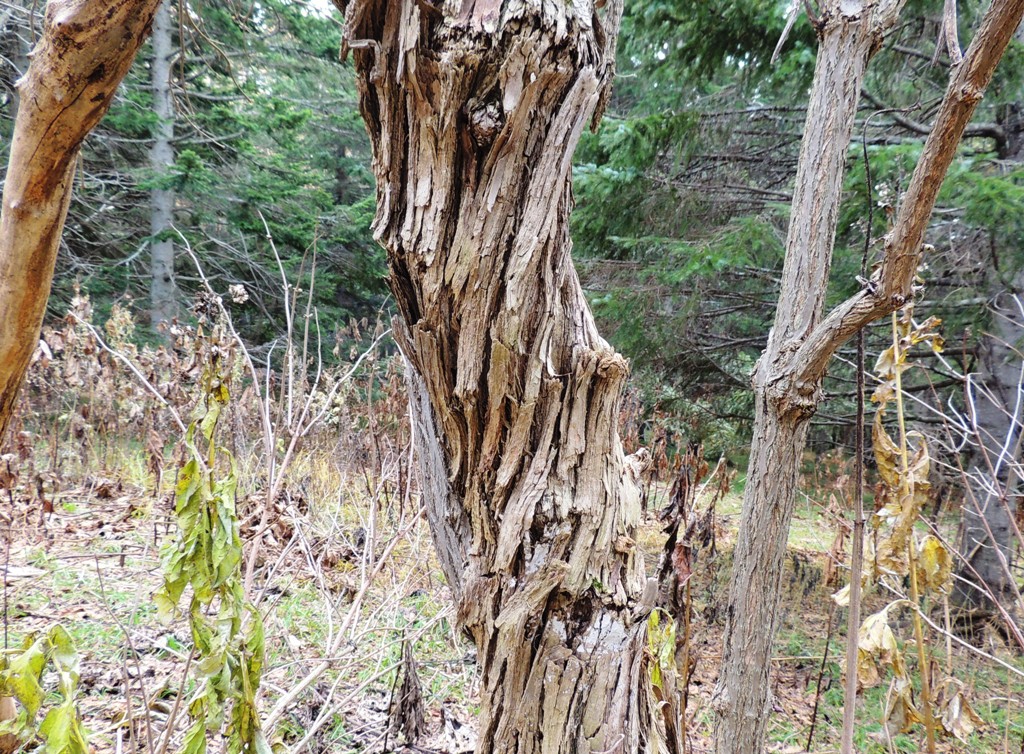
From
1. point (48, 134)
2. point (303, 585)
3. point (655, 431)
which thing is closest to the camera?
point (48, 134)

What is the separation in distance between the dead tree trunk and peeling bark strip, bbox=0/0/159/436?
1.57 metres

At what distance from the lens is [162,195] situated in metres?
8.84

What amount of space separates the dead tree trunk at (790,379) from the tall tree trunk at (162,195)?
28.3 feet

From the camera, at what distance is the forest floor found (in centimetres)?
220

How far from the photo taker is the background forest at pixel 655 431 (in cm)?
227

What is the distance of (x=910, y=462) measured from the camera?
156 cm

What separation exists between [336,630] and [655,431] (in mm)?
2426

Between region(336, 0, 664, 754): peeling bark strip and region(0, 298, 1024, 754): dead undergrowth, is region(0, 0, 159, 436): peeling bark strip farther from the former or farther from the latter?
region(0, 298, 1024, 754): dead undergrowth

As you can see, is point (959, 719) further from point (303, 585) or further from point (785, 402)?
point (303, 585)

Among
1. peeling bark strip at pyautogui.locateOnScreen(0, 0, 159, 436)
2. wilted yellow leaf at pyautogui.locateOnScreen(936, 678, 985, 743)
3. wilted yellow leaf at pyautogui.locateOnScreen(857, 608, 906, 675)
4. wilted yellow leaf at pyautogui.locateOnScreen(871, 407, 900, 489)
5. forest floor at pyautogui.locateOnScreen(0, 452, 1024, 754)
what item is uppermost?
peeling bark strip at pyautogui.locateOnScreen(0, 0, 159, 436)

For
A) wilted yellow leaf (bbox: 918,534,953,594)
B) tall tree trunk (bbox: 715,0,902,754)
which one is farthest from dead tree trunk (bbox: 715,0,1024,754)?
wilted yellow leaf (bbox: 918,534,953,594)

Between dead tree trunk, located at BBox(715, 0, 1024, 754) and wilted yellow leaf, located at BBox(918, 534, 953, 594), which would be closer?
wilted yellow leaf, located at BBox(918, 534, 953, 594)

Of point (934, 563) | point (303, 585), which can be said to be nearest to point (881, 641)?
point (934, 563)

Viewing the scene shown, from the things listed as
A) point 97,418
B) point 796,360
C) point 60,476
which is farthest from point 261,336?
point 796,360
